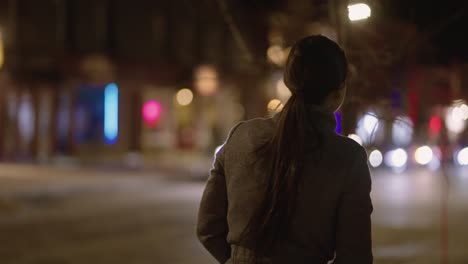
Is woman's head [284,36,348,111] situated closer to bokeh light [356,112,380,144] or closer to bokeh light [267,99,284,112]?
bokeh light [267,99,284,112]

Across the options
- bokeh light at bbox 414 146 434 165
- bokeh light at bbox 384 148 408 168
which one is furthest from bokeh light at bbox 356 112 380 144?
bokeh light at bbox 414 146 434 165

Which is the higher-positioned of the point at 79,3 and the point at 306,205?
the point at 79,3

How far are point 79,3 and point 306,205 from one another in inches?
1192

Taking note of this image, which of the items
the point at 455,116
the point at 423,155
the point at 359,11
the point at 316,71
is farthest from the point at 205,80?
the point at 316,71

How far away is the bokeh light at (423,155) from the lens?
28.6 m

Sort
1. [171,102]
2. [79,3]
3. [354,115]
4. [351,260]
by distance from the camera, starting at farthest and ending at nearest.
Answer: [171,102] < [79,3] < [354,115] < [351,260]

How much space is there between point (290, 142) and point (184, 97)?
115ft

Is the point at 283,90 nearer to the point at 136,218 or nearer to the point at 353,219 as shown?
the point at 136,218

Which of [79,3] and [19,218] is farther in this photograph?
[79,3]

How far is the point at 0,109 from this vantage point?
1225 inches

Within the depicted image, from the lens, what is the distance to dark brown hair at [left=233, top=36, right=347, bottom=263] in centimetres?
211

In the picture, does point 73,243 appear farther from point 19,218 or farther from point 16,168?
point 16,168

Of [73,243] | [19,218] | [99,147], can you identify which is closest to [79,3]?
[99,147]

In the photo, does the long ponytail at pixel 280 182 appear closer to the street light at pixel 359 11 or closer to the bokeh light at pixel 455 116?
the street light at pixel 359 11
